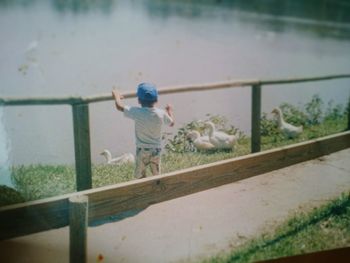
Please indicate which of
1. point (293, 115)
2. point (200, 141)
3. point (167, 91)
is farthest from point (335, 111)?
point (167, 91)

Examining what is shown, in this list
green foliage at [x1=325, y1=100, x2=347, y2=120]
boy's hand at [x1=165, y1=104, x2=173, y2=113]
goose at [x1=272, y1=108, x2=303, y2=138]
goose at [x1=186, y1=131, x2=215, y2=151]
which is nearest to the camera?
boy's hand at [x1=165, y1=104, x2=173, y2=113]

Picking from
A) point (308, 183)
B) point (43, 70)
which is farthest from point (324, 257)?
point (43, 70)

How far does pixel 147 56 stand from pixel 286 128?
1427 millimetres

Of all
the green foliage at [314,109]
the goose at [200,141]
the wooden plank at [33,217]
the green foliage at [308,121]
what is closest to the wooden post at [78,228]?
the wooden plank at [33,217]

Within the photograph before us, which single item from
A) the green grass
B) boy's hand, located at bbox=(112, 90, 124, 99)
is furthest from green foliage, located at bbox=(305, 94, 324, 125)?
boy's hand, located at bbox=(112, 90, 124, 99)

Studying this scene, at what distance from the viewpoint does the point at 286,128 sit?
399cm

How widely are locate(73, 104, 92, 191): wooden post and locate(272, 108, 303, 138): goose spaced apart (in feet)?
5.51

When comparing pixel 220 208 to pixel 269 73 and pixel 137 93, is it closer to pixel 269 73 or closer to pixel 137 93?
pixel 137 93

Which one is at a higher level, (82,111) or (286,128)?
(82,111)

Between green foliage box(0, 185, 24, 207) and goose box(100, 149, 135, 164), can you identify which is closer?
green foliage box(0, 185, 24, 207)

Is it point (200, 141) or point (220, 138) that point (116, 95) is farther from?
point (220, 138)

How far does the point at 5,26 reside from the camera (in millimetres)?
2248

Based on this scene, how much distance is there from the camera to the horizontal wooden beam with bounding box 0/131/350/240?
2504 millimetres

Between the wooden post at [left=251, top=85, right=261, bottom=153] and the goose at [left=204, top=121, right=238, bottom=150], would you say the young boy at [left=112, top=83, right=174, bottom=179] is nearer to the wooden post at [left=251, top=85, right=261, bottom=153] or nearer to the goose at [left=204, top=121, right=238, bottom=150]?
the goose at [left=204, top=121, right=238, bottom=150]
